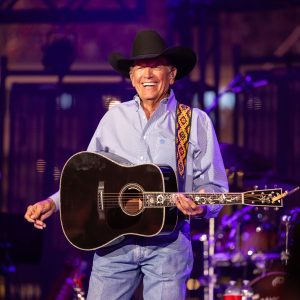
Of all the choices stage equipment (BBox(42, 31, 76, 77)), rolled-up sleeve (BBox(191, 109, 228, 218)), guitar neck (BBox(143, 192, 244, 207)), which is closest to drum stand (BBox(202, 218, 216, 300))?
rolled-up sleeve (BBox(191, 109, 228, 218))

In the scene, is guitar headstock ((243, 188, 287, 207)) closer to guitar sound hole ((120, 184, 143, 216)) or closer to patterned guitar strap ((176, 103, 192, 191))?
patterned guitar strap ((176, 103, 192, 191))

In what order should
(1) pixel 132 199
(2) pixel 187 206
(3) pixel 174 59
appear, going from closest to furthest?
1. (2) pixel 187 206
2. (1) pixel 132 199
3. (3) pixel 174 59

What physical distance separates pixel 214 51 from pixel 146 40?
4520mm

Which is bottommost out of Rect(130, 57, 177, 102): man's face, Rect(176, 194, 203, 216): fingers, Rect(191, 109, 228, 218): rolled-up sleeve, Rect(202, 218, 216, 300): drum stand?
Rect(202, 218, 216, 300): drum stand

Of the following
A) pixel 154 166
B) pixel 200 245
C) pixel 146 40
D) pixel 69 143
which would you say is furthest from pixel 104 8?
pixel 154 166

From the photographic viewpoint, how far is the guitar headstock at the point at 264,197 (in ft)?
13.7

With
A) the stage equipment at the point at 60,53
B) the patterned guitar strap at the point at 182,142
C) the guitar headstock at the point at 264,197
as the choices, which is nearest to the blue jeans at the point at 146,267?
the patterned guitar strap at the point at 182,142

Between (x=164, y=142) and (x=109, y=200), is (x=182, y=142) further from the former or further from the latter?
(x=109, y=200)

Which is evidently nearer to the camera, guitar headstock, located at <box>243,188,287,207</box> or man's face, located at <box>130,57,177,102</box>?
guitar headstock, located at <box>243,188,287,207</box>

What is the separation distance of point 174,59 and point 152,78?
9.7 inches

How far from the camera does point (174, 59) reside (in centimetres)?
488

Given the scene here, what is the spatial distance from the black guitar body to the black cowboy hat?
70 centimetres

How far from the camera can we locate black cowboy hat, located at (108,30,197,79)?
4746 mm

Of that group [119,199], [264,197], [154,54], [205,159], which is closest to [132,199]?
[119,199]
